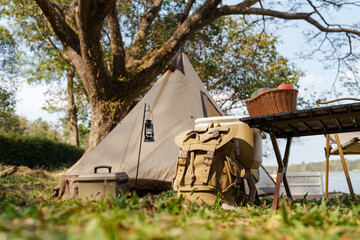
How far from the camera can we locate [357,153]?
4125mm

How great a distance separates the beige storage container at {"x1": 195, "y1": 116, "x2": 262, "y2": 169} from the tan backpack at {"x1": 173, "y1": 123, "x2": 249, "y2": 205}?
0.14 metres

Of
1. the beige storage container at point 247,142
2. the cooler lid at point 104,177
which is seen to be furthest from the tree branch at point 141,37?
the beige storage container at point 247,142

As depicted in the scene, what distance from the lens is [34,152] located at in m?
11.6

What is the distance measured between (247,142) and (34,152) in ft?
33.5

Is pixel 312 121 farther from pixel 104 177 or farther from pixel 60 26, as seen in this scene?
pixel 60 26

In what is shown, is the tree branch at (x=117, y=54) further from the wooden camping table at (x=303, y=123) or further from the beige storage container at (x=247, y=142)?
the wooden camping table at (x=303, y=123)

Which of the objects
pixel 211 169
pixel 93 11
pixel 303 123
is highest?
pixel 93 11

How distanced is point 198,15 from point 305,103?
28.7ft

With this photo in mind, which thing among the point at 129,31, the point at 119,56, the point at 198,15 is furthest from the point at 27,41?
the point at 198,15

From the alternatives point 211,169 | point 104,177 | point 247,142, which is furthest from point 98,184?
point 247,142

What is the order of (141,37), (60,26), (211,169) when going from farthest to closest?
(141,37) < (60,26) < (211,169)

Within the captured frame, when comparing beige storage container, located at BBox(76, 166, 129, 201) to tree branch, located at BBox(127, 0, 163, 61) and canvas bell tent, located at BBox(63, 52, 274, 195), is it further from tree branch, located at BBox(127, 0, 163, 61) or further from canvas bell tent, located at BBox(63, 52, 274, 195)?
tree branch, located at BBox(127, 0, 163, 61)

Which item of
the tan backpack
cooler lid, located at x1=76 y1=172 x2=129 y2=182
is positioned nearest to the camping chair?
the tan backpack

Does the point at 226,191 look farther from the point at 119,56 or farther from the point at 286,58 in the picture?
the point at 286,58
